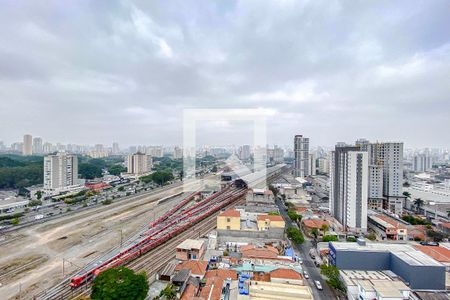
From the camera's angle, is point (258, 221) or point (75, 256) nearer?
point (75, 256)

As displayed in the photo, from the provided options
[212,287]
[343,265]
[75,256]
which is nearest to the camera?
[212,287]

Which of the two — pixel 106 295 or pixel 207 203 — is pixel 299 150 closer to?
pixel 207 203

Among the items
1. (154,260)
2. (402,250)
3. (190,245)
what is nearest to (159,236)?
(154,260)

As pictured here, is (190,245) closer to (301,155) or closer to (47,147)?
(301,155)

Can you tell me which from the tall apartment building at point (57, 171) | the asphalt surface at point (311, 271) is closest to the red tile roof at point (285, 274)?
the asphalt surface at point (311, 271)

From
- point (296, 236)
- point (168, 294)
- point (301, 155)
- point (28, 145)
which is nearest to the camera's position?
point (168, 294)

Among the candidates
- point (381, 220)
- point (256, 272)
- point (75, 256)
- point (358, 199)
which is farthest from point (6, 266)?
point (381, 220)
